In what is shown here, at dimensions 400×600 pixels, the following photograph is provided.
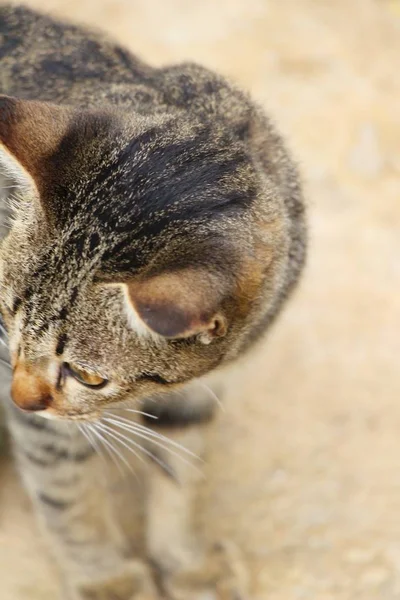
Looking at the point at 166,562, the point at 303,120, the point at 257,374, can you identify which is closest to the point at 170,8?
the point at 303,120

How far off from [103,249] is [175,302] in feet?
0.92

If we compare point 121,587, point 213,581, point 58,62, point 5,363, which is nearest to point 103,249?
point 5,363

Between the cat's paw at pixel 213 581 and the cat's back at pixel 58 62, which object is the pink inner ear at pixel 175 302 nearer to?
the cat's back at pixel 58 62

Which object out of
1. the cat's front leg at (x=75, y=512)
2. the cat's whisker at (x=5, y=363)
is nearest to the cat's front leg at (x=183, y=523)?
the cat's front leg at (x=75, y=512)

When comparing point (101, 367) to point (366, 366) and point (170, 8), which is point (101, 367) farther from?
point (170, 8)

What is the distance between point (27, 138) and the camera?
1.80 meters

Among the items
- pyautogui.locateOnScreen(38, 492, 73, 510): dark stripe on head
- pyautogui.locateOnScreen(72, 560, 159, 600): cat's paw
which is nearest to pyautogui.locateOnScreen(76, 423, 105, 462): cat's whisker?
pyautogui.locateOnScreen(38, 492, 73, 510): dark stripe on head

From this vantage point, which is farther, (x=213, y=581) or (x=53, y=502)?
(x=213, y=581)

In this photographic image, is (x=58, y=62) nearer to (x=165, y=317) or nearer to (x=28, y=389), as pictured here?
(x=28, y=389)

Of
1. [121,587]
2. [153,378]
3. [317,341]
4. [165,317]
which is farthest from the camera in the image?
[317,341]

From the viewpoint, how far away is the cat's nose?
186 centimetres

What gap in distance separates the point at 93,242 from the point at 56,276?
111mm

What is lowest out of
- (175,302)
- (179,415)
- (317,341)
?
(175,302)

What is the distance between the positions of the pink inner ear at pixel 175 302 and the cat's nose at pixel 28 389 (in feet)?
1.23
